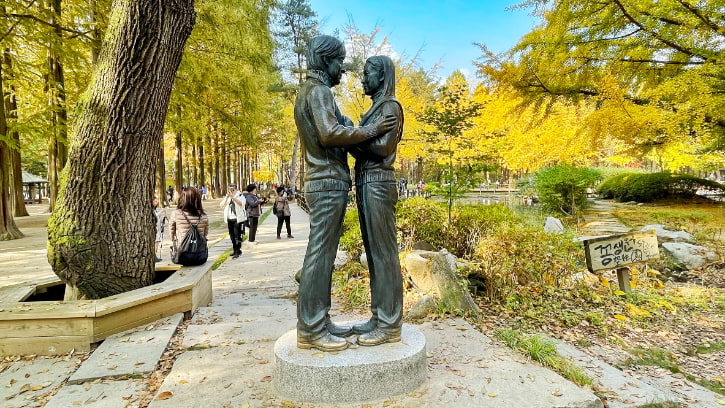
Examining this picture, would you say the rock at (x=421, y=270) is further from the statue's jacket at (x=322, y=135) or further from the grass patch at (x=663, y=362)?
the statue's jacket at (x=322, y=135)

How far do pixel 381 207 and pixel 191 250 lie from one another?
3614 mm

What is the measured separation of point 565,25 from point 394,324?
6.61 meters

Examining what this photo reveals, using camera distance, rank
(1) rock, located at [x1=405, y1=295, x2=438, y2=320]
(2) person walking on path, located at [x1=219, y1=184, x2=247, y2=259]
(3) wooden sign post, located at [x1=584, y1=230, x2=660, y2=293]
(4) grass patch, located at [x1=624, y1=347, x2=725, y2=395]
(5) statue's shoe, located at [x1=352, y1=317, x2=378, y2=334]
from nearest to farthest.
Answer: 1. (5) statue's shoe, located at [x1=352, y1=317, x2=378, y2=334]
2. (4) grass patch, located at [x1=624, y1=347, x2=725, y2=395]
3. (1) rock, located at [x1=405, y1=295, x2=438, y2=320]
4. (3) wooden sign post, located at [x1=584, y1=230, x2=660, y2=293]
5. (2) person walking on path, located at [x1=219, y1=184, x2=247, y2=259]

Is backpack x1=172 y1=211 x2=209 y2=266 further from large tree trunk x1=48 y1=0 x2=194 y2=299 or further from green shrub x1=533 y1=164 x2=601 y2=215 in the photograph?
green shrub x1=533 y1=164 x2=601 y2=215

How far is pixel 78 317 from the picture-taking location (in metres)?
3.62

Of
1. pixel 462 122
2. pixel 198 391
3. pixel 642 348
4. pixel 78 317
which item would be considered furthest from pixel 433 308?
pixel 462 122

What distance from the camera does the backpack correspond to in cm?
531

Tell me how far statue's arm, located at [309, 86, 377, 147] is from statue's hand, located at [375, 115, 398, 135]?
0.04m

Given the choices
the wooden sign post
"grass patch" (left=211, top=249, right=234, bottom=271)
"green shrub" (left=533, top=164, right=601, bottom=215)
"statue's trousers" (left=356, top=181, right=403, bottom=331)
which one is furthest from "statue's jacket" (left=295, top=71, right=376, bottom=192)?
"green shrub" (left=533, top=164, right=601, bottom=215)

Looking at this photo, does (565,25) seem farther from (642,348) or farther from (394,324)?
(394,324)

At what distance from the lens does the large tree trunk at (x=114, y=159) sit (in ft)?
14.0

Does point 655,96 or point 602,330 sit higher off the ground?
point 655,96

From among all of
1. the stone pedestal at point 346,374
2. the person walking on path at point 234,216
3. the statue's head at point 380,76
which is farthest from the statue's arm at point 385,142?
the person walking on path at point 234,216

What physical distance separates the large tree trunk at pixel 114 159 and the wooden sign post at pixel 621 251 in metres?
6.04
